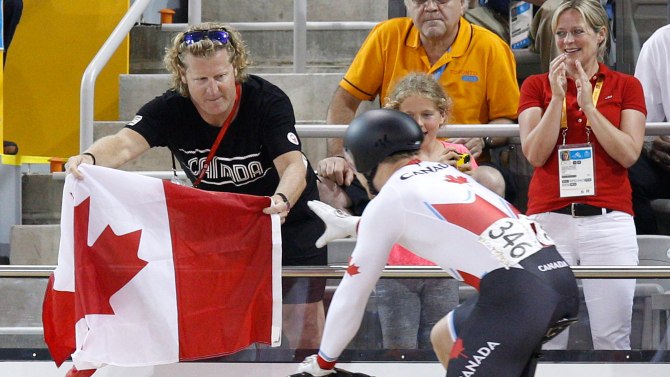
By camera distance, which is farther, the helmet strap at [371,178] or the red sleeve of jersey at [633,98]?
the red sleeve of jersey at [633,98]

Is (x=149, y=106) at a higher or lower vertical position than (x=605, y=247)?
higher

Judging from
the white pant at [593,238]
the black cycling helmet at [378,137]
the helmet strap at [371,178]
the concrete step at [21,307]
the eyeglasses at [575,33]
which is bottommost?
the concrete step at [21,307]

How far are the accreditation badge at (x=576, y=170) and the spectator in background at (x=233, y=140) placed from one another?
1040 millimetres

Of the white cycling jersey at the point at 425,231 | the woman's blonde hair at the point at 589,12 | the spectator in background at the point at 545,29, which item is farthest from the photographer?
the spectator in background at the point at 545,29

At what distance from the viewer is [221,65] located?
4398 mm

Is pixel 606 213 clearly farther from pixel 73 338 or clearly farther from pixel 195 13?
pixel 195 13

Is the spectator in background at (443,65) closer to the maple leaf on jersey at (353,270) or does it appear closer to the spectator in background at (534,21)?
the spectator in background at (534,21)

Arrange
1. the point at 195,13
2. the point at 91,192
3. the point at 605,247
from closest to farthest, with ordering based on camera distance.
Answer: the point at 91,192 < the point at 605,247 < the point at 195,13

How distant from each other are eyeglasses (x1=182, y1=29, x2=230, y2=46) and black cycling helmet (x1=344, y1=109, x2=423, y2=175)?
1.10m

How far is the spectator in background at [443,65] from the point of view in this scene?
17.7 ft

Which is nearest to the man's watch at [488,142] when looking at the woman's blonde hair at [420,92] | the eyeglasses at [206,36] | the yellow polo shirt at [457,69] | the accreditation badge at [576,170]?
the yellow polo shirt at [457,69]

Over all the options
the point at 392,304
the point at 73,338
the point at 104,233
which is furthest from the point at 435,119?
the point at 73,338

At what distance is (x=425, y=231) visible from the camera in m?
3.46

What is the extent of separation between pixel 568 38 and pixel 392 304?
1459 millimetres
